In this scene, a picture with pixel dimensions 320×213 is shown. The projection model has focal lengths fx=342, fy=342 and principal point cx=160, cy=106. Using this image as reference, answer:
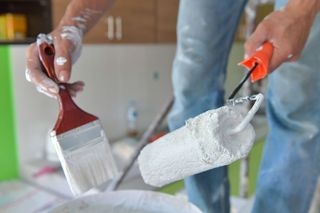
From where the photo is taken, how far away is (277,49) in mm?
500

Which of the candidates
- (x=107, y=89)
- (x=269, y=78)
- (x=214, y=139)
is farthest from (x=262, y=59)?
(x=107, y=89)

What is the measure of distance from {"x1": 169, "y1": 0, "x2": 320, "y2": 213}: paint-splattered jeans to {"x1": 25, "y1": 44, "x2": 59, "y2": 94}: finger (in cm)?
34

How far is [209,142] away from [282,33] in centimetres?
19

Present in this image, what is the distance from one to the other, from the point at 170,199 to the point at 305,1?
430 millimetres

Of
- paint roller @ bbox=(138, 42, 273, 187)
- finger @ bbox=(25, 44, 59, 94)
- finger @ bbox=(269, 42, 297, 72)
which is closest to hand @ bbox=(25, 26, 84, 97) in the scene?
finger @ bbox=(25, 44, 59, 94)

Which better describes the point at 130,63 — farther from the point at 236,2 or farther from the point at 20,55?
the point at 236,2

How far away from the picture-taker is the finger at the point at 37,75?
58cm

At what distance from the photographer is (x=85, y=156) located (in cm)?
58

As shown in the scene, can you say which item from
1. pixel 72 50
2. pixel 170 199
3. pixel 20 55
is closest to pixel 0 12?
pixel 20 55

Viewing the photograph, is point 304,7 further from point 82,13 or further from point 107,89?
point 107,89

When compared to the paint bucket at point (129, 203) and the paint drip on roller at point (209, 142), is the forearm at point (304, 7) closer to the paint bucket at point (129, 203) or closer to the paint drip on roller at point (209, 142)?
the paint drip on roller at point (209, 142)

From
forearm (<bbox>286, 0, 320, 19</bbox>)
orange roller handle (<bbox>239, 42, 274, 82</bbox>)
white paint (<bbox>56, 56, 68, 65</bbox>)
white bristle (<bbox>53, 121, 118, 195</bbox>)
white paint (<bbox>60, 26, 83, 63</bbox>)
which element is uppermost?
forearm (<bbox>286, 0, 320, 19</bbox>)

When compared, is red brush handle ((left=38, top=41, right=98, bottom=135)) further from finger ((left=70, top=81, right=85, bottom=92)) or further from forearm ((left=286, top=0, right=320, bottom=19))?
forearm ((left=286, top=0, right=320, bottom=19))

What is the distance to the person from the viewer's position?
0.52m
